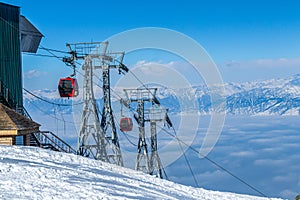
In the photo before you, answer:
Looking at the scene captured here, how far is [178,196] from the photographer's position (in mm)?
15359

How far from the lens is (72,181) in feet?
47.2

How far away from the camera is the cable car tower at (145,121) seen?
33.7 meters

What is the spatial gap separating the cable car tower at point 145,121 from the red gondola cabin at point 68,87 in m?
5.05

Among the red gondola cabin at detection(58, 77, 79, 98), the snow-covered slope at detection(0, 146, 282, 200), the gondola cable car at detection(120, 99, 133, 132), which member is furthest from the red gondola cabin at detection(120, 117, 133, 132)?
the snow-covered slope at detection(0, 146, 282, 200)

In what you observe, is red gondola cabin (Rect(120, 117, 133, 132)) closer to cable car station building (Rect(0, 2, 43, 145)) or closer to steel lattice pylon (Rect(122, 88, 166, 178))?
steel lattice pylon (Rect(122, 88, 166, 178))

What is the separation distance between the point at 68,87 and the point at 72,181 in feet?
52.1

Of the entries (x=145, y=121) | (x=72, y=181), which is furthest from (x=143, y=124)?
(x=72, y=181)

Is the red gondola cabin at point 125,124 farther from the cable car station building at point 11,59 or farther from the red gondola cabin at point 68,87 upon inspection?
the cable car station building at point 11,59

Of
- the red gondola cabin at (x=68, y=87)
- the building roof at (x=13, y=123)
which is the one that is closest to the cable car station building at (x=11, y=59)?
the red gondola cabin at (x=68, y=87)

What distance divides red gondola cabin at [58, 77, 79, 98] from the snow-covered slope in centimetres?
1043

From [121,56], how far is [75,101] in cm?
467

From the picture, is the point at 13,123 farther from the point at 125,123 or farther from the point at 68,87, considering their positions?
the point at 125,123

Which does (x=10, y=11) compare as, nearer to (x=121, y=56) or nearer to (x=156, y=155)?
(x=121, y=56)

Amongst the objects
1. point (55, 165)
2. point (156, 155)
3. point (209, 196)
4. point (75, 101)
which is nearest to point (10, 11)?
point (75, 101)
